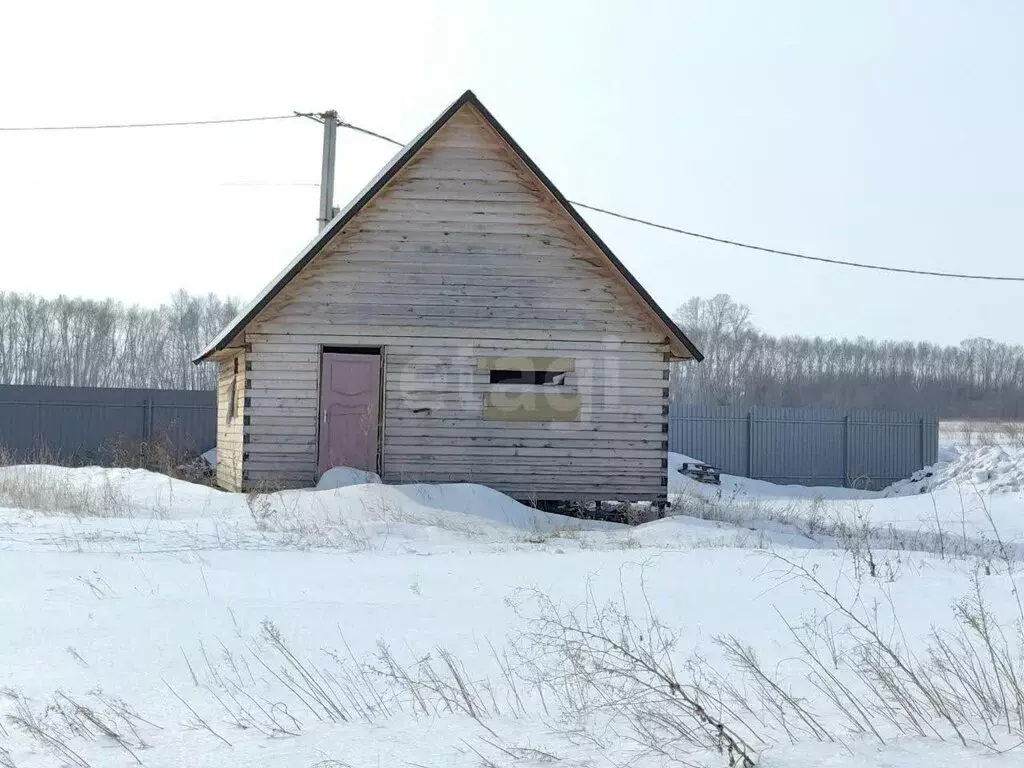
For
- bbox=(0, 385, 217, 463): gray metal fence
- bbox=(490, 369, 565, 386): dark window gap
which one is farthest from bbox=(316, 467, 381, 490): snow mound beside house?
bbox=(0, 385, 217, 463): gray metal fence

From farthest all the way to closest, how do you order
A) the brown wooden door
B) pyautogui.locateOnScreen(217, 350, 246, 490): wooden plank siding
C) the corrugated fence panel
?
1. the corrugated fence panel
2. pyautogui.locateOnScreen(217, 350, 246, 490): wooden plank siding
3. the brown wooden door

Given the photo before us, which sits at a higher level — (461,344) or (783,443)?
(461,344)

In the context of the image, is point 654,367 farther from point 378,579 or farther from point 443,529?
point 378,579

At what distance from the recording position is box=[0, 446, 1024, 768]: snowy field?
171 inches

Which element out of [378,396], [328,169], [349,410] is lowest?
[349,410]

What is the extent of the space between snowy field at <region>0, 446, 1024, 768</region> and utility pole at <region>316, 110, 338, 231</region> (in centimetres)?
1113

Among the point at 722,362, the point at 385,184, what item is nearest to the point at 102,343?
the point at 722,362

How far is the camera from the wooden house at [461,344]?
16453mm

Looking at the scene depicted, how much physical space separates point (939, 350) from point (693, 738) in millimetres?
100302

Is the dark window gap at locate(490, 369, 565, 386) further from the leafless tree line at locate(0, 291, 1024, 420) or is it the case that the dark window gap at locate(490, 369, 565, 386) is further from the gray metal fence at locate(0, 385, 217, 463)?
the leafless tree line at locate(0, 291, 1024, 420)

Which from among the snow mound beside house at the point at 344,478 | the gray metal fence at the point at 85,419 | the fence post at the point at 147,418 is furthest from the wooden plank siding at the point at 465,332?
the fence post at the point at 147,418

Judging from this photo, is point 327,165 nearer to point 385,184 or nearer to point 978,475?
point 385,184

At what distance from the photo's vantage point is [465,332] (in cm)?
1662

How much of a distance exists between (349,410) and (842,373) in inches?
3058
